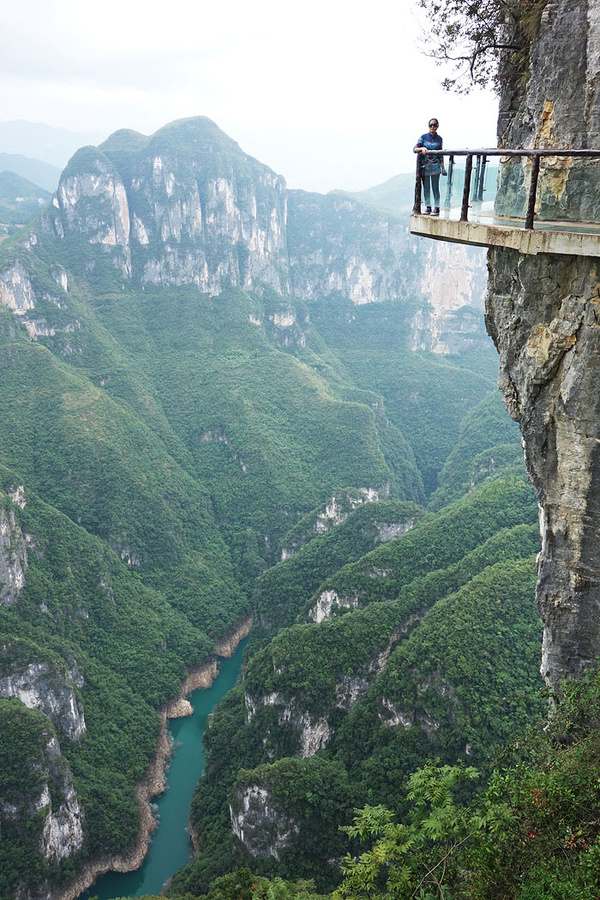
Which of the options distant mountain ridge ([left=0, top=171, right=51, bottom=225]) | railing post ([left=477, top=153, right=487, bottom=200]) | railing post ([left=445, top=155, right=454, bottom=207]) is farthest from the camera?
distant mountain ridge ([left=0, top=171, right=51, bottom=225])

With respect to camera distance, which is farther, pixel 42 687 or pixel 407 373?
pixel 407 373

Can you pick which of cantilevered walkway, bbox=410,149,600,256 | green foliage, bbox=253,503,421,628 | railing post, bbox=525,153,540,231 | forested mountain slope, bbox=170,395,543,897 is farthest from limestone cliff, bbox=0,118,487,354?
railing post, bbox=525,153,540,231

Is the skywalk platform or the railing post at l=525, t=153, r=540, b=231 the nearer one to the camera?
the skywalk platform

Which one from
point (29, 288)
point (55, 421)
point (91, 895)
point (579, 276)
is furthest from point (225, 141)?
point (579, 276)

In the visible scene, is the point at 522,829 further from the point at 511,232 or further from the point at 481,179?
the point at 481,179

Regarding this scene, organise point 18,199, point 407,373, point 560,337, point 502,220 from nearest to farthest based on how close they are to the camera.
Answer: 1. point 560,337
2. point 502,220
3. point 407,373
4. point 18,199

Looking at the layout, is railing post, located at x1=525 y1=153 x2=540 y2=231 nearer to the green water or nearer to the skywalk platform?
the skywalk platform


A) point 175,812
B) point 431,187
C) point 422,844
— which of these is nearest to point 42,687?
point 175,812

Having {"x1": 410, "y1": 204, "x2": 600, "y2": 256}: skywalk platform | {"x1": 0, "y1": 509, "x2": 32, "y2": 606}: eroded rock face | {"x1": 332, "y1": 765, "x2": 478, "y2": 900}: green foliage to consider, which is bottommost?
{"x1": 0, "y1": 509, "x2": 32, "y2": 606}: eroded rock face
